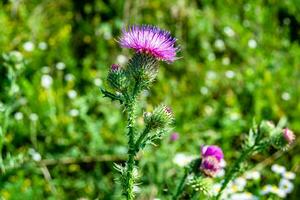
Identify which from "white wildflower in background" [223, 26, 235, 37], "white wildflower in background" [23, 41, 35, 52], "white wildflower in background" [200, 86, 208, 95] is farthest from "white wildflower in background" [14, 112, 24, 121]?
"white wildflower in background" [223, 26, 235, 37]

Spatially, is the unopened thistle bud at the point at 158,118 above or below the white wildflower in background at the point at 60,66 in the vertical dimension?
below

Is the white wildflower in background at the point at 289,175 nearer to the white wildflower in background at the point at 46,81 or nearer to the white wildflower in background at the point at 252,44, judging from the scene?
the white wildflower in background at the point at 252,44

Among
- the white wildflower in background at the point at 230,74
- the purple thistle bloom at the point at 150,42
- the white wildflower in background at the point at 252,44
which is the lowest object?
the purple thistle bloom at the point at 150,42

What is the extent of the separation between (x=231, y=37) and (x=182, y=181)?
117 inches

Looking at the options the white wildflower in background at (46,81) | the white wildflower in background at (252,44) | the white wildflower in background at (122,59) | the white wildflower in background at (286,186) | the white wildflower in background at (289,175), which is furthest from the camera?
the white wildflower in background at (252,44)

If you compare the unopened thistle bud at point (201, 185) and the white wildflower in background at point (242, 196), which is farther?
the white wildflower in background at point (242, 196)

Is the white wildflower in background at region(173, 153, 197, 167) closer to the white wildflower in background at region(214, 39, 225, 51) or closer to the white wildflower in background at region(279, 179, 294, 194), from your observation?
the white wildflower in background at region(279, 179, 294, 194)

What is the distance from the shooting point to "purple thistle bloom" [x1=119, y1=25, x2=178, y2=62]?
1720 mm

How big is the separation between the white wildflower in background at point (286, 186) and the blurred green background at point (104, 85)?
0.18 meters

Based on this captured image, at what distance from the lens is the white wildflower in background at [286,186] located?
3.32m

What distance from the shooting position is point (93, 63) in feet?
14.9

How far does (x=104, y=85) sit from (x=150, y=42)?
2.28m

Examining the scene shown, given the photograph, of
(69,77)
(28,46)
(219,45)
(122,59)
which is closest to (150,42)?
(69,77)

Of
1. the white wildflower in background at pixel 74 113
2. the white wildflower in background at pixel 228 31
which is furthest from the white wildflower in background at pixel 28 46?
the white wildflower in background at pixel 228 31
